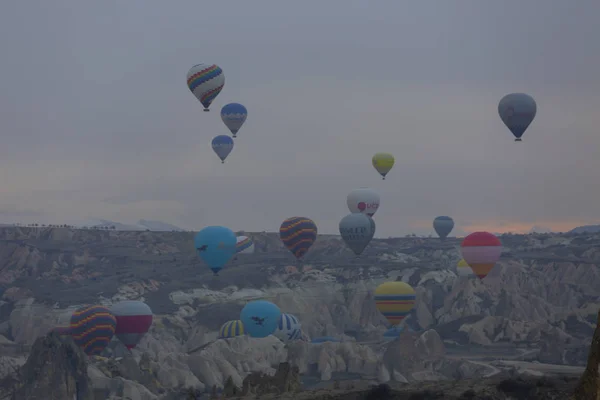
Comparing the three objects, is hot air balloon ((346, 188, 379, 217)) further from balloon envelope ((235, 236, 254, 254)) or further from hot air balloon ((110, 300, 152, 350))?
hot air balloon ((110, 300, 152, 350))

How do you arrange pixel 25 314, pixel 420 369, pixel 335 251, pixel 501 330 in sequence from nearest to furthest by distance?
pixel 420 369
pixel 501 330
pixel 25 314
pixel 335 251

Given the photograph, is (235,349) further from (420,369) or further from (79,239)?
(79,239)

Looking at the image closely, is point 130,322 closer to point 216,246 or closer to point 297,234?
point 216,246

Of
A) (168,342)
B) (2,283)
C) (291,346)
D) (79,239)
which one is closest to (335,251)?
(79,239)

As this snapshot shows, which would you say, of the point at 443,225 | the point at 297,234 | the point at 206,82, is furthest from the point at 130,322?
the point at 443,225

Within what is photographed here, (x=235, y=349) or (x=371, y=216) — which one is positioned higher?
(x=371, y=216)
